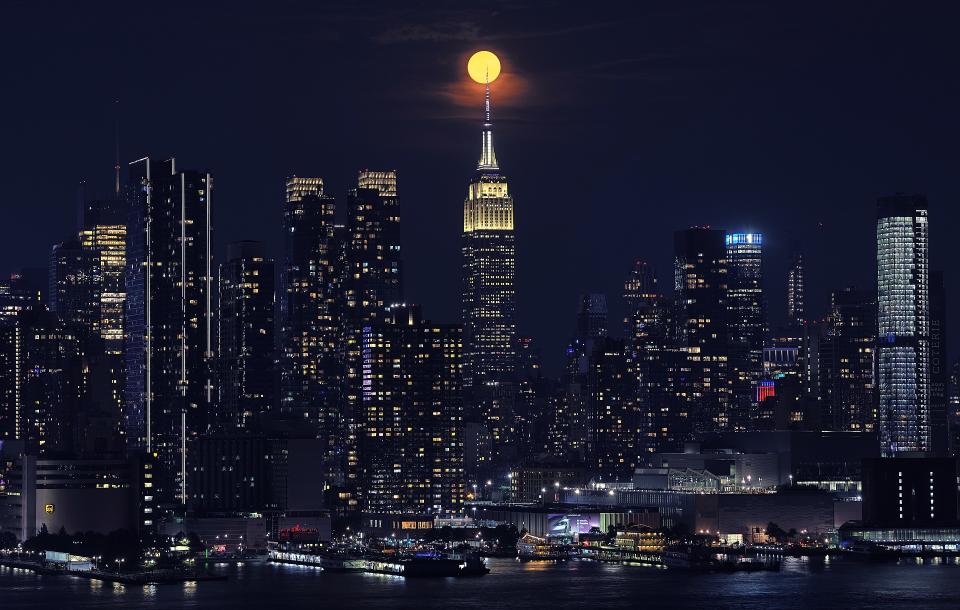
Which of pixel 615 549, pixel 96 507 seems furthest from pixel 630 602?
pixel 96 507

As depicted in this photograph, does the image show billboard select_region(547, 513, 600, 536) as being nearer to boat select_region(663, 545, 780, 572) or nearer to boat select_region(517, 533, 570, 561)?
boat select_region(517, 533, 570, 561)

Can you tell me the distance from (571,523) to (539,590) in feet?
182

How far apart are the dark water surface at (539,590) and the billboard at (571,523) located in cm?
2838

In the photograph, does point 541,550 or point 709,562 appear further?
point 541,550

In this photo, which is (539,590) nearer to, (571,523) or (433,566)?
(433,566)

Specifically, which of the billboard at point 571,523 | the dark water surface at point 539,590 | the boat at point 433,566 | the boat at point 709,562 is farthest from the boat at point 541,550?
the boat at point 433,566

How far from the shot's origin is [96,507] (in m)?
175

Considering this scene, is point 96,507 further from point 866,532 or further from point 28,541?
point 866,532

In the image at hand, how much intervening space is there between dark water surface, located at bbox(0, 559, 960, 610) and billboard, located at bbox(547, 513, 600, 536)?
2838cm

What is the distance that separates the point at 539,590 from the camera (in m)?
138

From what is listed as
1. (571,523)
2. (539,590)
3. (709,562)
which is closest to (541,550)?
(571,523)

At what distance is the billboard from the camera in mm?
192000

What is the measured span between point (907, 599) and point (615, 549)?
48.0 meters

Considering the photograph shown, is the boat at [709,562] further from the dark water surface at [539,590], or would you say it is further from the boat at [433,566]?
the boat at [433,566]
